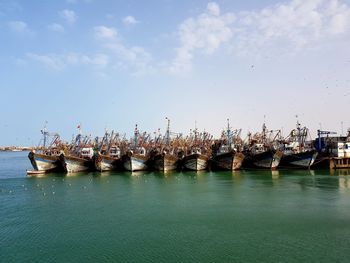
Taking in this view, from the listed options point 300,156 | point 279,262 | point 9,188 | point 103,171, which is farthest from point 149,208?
point 300,156

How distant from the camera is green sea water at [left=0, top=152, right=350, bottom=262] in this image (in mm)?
12125

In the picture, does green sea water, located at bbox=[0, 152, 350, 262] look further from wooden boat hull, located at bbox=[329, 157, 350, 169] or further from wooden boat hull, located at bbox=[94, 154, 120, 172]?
wooden boat hull, located at bbox=[329, 157, 350, 169]

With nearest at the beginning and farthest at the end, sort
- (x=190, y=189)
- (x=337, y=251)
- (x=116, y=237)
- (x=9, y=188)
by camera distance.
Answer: (x=337, y=251) < (x=116, y=237) < (x=190, y=189) < (x=9, y=188)

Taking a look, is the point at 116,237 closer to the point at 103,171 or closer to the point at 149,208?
the point at 149,208

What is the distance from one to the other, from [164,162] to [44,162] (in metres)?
14.8

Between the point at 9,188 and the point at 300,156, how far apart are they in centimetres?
3426

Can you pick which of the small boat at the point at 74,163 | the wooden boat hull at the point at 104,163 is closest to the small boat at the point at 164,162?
the wooden boat hull at the point at 104,163

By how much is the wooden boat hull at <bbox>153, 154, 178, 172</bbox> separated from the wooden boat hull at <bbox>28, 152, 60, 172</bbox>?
12499mm

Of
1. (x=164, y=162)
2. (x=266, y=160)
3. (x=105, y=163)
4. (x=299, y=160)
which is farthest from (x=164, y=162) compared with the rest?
(x=299, y=160)

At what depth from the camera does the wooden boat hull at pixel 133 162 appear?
4050 centimetres

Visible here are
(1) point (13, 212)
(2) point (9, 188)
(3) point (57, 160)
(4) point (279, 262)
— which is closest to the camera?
(4) point (279, 262)

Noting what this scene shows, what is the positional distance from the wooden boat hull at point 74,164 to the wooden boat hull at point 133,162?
477 cm

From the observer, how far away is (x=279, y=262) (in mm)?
11117

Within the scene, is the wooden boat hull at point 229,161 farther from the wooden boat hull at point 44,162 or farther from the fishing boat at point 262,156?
the wooden boat hull at point 44,162
